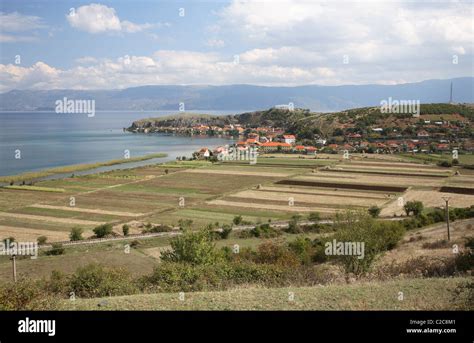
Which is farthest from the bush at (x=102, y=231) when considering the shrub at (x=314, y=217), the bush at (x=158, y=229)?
the shrub at (x=314, y=217)

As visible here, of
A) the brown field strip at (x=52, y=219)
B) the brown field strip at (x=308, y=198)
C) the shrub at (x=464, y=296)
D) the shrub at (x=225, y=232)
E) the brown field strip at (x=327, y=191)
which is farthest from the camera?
the brown field strip at (x=327, y=191)

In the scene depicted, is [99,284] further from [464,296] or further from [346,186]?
[346,186]

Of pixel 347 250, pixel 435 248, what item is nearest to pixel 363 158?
pixel 435 248

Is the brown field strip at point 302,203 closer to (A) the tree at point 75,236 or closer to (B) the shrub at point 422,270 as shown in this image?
(A) the tree at point 75,236

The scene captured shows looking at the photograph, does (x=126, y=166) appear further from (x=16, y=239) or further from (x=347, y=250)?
(x=347, y=250)

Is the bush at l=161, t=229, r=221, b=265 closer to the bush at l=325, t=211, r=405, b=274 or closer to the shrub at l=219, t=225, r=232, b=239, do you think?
the bush at l=325, t=211, r=405, b=274

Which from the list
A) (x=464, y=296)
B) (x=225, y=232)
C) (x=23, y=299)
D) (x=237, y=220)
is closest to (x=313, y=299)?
(x=464, y=296)

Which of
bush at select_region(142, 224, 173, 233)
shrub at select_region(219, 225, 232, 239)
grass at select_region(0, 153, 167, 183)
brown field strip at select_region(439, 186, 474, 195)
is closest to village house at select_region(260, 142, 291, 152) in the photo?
grass at select_region(0, 153, 167, 183)
